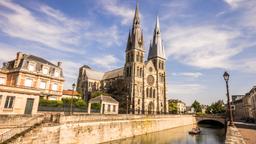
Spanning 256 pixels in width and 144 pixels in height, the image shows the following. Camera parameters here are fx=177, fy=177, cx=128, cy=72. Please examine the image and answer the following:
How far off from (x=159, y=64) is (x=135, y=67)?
630 inches

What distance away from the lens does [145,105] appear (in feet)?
186

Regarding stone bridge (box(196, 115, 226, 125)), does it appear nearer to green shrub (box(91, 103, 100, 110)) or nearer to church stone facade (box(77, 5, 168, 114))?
church stone facade (box(77, 5, 168, 114))

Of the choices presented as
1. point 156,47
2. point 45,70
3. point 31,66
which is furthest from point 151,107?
point 31,66

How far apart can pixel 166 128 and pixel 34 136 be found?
36109mm

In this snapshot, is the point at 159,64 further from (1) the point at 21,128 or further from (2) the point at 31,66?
(1) the point at 21,128

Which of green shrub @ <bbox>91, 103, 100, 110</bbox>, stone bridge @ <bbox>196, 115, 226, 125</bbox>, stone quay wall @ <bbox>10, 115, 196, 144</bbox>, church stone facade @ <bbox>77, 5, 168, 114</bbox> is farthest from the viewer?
stone bridge @ <bbox>196, 115, 226, 125</bbox>

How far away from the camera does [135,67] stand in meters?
58.2

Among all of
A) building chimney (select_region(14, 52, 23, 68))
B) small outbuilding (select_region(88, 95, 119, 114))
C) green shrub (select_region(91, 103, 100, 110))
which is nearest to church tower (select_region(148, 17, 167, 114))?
small outbuilding (select_region(88, 95, 119, 114))

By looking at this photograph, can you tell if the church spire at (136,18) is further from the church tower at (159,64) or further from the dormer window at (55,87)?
the dormer window at (55,87)

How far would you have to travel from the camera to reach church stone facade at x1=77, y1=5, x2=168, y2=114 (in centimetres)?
5572

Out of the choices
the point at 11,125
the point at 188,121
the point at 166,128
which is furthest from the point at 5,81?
the point at 188,121

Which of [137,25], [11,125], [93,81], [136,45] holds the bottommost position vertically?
[11,125]

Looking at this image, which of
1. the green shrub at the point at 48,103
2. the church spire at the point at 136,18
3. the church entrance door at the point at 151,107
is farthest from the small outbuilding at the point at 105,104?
the church spire at the point at 136,18

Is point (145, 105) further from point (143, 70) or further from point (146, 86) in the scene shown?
point (143, 70)
